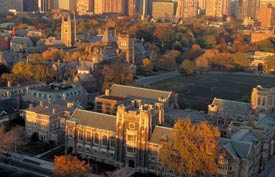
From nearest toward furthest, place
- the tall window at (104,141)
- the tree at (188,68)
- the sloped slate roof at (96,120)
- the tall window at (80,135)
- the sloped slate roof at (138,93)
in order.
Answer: the tall window at (104,141) < the sloped slate roof at (96,120) < the tall window at (80,135) < the sloped slate roof at (138,93) < the tree at (188,68)

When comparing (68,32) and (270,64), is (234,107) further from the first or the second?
(68,32)

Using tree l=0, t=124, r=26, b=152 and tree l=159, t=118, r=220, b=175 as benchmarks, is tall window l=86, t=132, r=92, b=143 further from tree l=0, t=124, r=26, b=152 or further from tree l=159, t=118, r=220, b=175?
tree l=159, t=118, r=220, b=175

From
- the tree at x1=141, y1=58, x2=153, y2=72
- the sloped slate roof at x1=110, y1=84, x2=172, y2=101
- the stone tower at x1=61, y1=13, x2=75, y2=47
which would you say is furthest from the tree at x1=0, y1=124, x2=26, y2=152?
the stone tower at x1=61, y1=13, x2=75, y2=47

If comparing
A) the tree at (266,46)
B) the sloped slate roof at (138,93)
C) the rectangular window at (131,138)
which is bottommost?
the rectangular window at (131,138)

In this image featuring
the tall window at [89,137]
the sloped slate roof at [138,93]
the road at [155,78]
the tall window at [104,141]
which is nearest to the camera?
the tall window at [104,141]

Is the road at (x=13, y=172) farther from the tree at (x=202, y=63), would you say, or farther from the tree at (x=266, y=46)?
the tree at (x=266, y=46)

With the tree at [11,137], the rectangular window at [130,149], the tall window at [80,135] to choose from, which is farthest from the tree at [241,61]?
the rectangular window at [130,149]

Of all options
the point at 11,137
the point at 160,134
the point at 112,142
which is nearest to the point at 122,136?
the point at 112,142

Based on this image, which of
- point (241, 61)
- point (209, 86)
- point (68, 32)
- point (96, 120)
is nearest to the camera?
point (96, 120)
